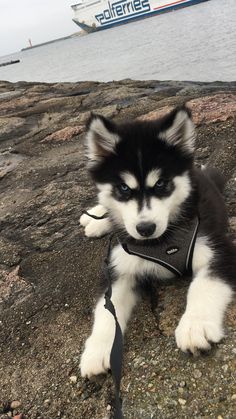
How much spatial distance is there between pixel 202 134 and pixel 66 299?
237cm

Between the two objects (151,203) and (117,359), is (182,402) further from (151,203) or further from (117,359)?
(151,203)

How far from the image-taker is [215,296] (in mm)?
2189

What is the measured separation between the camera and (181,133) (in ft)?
8.65

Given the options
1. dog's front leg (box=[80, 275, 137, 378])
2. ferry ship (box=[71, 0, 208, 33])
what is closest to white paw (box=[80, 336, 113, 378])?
dog's front leg (box=[80, 275, 137, 378])

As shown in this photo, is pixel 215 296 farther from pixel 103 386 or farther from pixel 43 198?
pixel 43 198

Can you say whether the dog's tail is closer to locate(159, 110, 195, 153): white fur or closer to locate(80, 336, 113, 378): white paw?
locate(159, 110, 195, 153): white fur

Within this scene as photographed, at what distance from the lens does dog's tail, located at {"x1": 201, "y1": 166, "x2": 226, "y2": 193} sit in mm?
3350

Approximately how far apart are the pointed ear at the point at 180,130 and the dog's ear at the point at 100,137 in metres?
0.29

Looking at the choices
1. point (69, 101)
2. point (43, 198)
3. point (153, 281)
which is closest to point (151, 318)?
point (153, 281)

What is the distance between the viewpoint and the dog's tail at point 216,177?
335cm

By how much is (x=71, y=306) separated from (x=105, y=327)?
434 millimetres

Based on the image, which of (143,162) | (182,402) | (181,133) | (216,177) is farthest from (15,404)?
(216,177)

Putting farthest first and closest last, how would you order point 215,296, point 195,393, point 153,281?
point 153,281 → point 215,296 → point 195,393

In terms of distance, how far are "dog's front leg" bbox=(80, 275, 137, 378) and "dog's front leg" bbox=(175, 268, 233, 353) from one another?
0.37 meters
